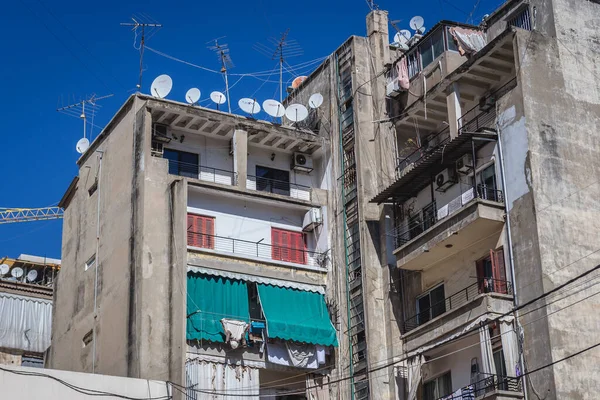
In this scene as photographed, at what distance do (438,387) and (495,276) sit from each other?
5028 millimetres

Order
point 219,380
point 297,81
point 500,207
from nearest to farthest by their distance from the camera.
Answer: point 500,207, point 219,380, point 297,81

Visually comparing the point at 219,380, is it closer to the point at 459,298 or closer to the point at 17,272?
the point at 459,298

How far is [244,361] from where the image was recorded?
39.8 metres

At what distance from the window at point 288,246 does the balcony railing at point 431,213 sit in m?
4.51

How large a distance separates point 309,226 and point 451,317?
944 centimetres

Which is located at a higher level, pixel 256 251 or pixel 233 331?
pixel 256 251

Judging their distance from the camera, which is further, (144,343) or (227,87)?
(227,87)

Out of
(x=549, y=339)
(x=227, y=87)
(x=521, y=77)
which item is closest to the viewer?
(x=549, y=339)

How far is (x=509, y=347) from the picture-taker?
33812 mm

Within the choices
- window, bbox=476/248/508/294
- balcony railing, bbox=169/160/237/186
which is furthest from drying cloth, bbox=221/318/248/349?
window, bbox=476/248/508/294

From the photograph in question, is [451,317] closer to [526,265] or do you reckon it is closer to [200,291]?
[526,265]

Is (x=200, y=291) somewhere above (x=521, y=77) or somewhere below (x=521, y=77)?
below

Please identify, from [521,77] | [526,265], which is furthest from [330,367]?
[521,77]

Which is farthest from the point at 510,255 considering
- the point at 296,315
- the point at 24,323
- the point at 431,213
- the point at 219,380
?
the point at 24,323
